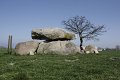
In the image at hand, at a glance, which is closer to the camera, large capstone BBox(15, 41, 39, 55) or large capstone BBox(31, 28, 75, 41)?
large capstone BBox(15, 41, 39, 55)

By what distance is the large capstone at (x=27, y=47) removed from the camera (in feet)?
137

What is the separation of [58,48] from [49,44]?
2.08 metres

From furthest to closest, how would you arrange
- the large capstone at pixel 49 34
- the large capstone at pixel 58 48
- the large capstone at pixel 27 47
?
the large capstone at pixel 49 34 < the large capstone at pixel 58 48 < the large capstone at pixel 27 47

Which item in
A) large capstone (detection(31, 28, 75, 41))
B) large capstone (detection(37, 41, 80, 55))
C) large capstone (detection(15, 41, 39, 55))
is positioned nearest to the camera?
large capstone (detection(15, 41, 39, 55))

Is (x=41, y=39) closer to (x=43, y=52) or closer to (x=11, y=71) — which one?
(x=43, y=52)

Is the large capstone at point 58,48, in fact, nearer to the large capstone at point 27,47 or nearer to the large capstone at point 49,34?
the large capstone at point 27,47

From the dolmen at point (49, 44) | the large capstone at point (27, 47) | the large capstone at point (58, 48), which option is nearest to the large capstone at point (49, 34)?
the dolmen at point (49, 44)

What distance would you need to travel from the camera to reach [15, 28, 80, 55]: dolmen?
42.5m

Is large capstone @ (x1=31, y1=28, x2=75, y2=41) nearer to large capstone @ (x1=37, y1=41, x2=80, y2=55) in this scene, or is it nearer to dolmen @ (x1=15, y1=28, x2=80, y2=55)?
dolmen @ (x1=15, y1=28, x2=80, y2=55)

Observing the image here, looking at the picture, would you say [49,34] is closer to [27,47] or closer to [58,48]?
[58,48]

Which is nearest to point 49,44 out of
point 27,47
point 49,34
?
point 49,34

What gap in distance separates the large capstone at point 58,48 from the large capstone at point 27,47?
32.6 inches

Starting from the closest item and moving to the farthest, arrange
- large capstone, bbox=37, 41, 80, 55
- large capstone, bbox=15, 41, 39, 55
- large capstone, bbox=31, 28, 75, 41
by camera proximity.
Result: large capstone, bbox=15, 41, 39, 55
large capstone, bbox=37, 41, 80, 55
large capstone, bbox=31, 28, 75, 41

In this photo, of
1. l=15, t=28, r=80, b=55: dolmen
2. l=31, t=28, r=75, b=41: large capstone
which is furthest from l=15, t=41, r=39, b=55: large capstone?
l=31, t=28, r=75, b=41: large capstone
